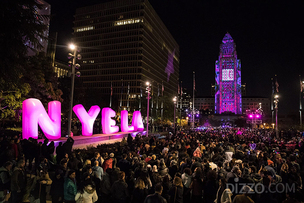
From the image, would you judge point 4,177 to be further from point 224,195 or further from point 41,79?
point 41,79

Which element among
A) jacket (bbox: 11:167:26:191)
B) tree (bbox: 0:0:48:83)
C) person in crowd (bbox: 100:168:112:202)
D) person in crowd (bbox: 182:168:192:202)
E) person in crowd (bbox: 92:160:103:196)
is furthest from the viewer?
person in crowd (bbox: 92:160:103:196)

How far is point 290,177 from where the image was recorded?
284 inches

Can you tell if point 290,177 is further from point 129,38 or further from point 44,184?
point 129,38

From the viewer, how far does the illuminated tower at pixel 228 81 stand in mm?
131250

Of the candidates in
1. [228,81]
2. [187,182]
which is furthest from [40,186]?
[228,81]

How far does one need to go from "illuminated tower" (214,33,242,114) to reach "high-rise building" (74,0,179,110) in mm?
56867

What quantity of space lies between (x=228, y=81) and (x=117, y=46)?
7711 centimetres

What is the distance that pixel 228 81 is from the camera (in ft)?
436

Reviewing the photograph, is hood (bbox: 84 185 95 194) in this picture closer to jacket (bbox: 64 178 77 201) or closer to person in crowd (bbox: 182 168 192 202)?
jacket (bbox: 64 178 77 201)

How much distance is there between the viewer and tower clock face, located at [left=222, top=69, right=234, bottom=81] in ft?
433

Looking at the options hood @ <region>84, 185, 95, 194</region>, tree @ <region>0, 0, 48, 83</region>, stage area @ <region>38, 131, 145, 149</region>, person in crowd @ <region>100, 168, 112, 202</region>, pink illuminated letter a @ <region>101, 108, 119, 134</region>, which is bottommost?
stage area @ <region>38, 131, 145, 149</region>

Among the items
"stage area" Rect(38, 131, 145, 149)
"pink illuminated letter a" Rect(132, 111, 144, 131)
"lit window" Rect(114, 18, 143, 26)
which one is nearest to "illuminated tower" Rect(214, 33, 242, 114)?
"lit window" Rect(114, 18, 143, 26)

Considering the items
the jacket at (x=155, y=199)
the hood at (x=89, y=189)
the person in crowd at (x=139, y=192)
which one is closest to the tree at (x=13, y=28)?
the hood at (x=89, y=189)

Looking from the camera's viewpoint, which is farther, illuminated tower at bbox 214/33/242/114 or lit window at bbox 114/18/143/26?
illuminated tower at bbox 214/33/242/114
